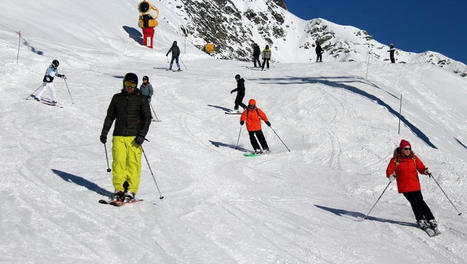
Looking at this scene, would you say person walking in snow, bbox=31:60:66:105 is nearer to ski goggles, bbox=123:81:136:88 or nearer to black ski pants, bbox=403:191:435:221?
ski goggles, bbox=123:81:136:88

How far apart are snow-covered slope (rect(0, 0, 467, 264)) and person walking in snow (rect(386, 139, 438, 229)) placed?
36cm

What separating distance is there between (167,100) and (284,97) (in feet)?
17.2

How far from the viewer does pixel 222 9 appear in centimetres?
10781

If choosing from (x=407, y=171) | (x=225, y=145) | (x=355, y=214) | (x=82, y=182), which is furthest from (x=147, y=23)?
(x=407, y=171)

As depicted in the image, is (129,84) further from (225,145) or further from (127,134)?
(225,145)

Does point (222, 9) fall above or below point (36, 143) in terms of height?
above

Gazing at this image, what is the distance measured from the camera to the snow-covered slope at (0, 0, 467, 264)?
15.9 feet

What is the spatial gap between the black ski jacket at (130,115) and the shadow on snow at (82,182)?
45.8 inches

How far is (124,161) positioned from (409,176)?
4.40 m

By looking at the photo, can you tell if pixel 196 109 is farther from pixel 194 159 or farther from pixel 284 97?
pixel 194 159

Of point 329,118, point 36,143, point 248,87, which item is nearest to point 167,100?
point 248,87

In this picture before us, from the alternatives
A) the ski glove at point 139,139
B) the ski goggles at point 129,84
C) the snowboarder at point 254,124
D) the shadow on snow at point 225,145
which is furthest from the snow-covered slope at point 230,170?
the ski goggles at point 129,84

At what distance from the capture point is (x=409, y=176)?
20.9 feet

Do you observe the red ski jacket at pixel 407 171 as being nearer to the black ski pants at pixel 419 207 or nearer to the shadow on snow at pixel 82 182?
the black ski pants at pixel 419 207
